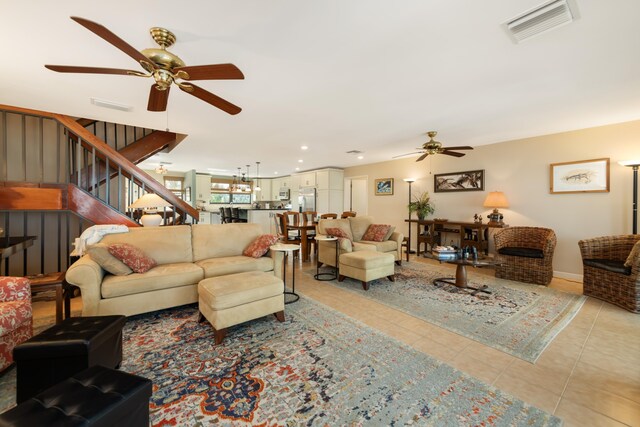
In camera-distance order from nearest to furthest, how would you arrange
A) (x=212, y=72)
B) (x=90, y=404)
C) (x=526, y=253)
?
(x=90, y=404), (x=212, y=72), (x=526, y=253)

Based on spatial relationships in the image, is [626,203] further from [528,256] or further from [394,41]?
[394,41]

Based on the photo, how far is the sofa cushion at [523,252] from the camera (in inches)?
155

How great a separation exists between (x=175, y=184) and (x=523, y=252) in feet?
35.4

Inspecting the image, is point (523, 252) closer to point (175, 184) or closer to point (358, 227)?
point (358, 227)

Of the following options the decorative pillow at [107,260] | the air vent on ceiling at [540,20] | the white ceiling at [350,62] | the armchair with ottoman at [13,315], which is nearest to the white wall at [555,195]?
the white ceiling at [350,62]

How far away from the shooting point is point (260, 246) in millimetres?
3441

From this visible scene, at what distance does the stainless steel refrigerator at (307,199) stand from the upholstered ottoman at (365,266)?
475 cm

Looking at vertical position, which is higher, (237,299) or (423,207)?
(423,207)

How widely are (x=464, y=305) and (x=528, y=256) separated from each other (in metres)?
1.78

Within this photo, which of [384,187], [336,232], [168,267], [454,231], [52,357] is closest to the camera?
[52,357]

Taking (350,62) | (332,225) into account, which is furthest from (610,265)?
→ (350,62)

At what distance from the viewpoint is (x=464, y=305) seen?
3.13m

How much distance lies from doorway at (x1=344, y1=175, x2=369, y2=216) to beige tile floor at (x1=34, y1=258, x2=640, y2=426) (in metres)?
5.21

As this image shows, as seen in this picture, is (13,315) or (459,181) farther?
(459,181)
